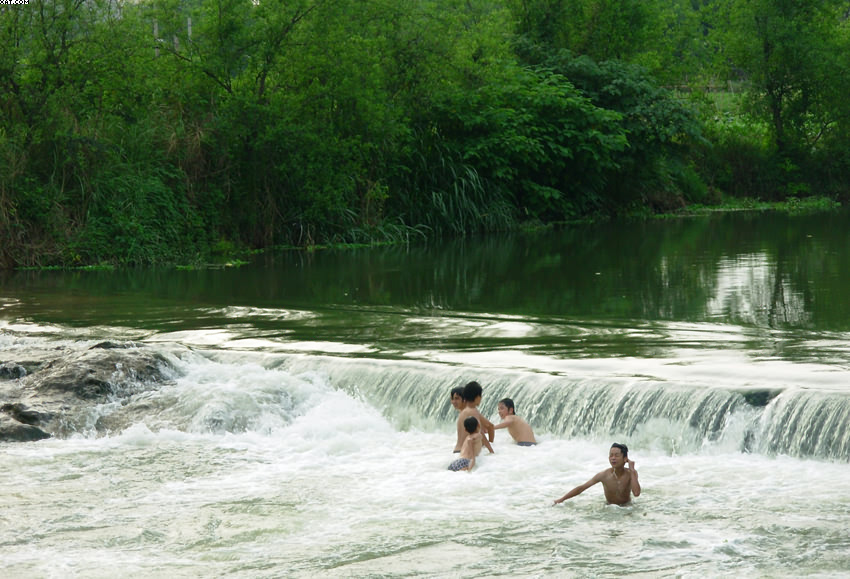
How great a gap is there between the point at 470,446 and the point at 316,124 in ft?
60.7

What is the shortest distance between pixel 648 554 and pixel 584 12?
119 feet

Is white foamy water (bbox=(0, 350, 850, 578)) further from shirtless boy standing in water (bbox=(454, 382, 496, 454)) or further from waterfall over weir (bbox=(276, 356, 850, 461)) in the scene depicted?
shirtless boy standing in water (bbox=(454, 382, 496, 454))

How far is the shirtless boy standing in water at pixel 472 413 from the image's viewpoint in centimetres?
1108

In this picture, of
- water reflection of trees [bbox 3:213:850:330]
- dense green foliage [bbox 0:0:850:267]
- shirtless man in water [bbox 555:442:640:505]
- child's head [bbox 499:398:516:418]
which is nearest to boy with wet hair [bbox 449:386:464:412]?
child's head [bbox 499:398:516:418]

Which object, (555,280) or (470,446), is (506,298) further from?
(470,446)

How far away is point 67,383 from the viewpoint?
13.3 m

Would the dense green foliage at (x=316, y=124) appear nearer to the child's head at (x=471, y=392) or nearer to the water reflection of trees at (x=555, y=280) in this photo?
the water reflection of trees at (x=555, y=280)

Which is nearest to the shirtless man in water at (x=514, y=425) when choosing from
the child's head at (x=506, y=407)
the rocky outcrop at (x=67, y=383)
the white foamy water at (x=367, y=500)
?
the child's head at (x=506, y=407)

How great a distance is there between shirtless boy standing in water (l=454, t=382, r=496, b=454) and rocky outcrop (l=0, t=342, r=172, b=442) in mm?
4204

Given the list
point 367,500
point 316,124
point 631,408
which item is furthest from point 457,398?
point 316,124

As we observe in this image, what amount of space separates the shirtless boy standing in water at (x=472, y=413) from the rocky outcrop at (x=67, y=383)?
420cm

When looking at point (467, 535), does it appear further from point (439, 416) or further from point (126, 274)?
point (126, 274)

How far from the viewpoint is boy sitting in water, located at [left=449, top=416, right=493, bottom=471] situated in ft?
34.8

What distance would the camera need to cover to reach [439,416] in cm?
1214
